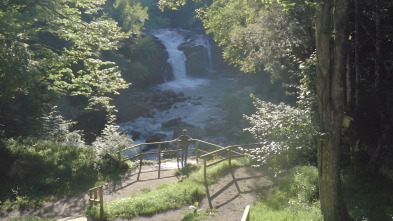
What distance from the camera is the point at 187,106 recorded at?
36.9m

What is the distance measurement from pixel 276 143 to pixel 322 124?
3.67ft

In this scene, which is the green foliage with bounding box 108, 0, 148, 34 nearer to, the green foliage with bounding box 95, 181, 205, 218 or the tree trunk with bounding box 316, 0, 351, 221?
the green foliage with bounding box 95, 181, 205, 218

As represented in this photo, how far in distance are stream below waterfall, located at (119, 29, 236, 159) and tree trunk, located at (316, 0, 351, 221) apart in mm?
23579

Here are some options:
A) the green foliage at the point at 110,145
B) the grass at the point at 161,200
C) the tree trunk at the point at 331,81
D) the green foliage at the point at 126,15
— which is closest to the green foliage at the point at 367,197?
the tree trunk at the point at 331,81

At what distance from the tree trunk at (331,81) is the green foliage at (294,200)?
45.1 inches

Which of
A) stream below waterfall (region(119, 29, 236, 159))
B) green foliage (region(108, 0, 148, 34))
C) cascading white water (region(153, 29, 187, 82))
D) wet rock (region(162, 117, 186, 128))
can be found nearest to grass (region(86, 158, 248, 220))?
stream below waterfall (region(119, 29, 236, 159))

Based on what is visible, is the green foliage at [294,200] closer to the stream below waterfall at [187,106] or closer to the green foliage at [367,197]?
the green foliage at [367,197]

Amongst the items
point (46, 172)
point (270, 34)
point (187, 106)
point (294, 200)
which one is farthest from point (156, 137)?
point (294, 200)

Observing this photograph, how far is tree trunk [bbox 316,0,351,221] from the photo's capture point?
673cm

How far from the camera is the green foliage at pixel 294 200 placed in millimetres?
8188

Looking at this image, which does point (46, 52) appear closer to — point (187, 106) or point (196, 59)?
point (187, 106)

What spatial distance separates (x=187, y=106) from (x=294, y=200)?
27.8 metres

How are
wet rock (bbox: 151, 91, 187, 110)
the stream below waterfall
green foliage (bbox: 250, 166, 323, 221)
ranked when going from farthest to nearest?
wet rock (bbox: 151, 91, 187, 110) → the stream below waterfall → green foliage (bbox: 250, 166, 323, 221)

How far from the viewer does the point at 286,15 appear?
15328 millimetres
